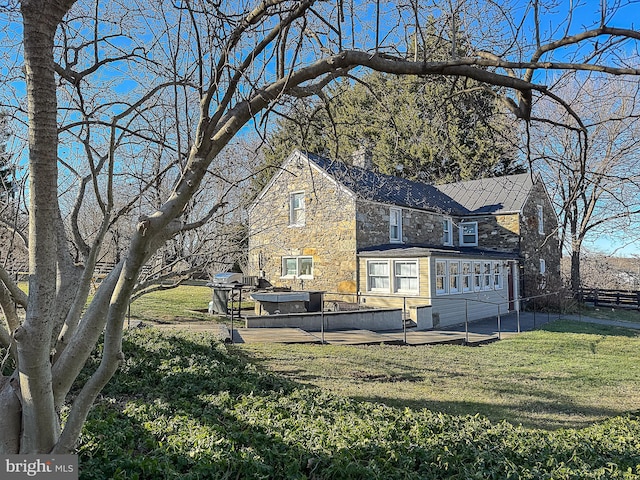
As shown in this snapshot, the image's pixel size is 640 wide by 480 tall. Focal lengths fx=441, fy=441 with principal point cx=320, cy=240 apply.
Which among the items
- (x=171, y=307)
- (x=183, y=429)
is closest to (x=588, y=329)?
(x=171, y=307)

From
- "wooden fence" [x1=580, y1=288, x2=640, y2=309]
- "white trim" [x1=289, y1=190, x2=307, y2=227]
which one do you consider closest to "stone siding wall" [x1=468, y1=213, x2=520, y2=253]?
"wooden fence" [x1=580, y1=288, x2=640, y2=309]

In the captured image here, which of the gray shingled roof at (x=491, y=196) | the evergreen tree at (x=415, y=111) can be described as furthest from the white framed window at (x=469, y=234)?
the evergreen tree at (x=415, y=111)

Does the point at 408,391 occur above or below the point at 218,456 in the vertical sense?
below

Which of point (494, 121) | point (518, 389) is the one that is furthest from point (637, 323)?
point (494, 121)

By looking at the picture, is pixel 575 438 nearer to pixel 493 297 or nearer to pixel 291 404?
pixel 291 404

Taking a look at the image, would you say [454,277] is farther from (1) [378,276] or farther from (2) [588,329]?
(2) [588,329]

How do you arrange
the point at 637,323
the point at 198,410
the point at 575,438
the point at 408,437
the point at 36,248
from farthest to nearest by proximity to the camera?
1. the point at 637,323
2. the point at 198,410
3. the point at 575,438
4. the point at 408,437
5. the point at 36,248

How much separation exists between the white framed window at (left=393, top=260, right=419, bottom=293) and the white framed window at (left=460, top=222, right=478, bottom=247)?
300 inches

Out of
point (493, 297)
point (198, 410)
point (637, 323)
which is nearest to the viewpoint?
point (198, 410)

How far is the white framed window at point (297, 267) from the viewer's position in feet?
61.4

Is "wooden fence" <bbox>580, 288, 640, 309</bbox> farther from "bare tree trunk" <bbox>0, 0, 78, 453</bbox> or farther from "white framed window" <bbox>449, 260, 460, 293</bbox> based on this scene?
"bare tree trunk" <bbox>0, 0, 78, 453</bbox>

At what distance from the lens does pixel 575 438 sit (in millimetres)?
4055

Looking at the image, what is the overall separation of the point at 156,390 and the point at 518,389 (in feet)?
18.8

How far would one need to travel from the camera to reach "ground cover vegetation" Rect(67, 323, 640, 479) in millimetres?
3014
